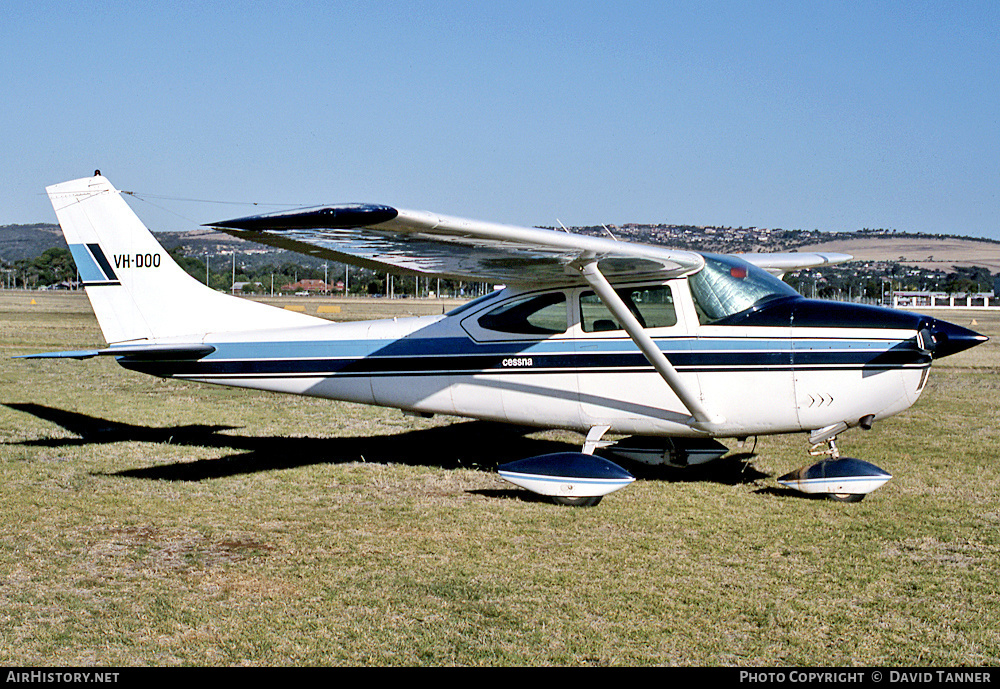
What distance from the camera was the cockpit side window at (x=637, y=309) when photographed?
784 centimetres

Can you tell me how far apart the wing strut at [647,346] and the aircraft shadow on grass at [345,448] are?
3.21ft

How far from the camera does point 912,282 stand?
135250mm

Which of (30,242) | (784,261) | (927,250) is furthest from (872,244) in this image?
(30,242)

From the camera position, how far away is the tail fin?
9.42 meters

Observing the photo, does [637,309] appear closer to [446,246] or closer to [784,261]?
[446,246]

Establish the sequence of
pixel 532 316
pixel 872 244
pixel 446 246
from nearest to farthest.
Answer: pixel 446 246 → pixel 532 316 → pixel 872 244

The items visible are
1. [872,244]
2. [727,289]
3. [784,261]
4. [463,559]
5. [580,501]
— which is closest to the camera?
[463,559]

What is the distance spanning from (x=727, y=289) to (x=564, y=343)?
1496 mm

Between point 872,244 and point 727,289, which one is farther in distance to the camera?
point 872,244

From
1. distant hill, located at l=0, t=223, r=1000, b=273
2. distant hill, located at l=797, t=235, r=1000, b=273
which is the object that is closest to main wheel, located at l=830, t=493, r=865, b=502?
distant hill, located at l=0, t=223, r=1000, b=273

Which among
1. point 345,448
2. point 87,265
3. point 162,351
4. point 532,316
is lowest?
point 345,448

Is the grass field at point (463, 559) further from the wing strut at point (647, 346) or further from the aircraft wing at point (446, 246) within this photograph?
the aircraft wing at point (446, 246)

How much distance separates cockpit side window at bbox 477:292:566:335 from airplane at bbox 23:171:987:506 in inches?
0.6

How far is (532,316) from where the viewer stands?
828 cm
